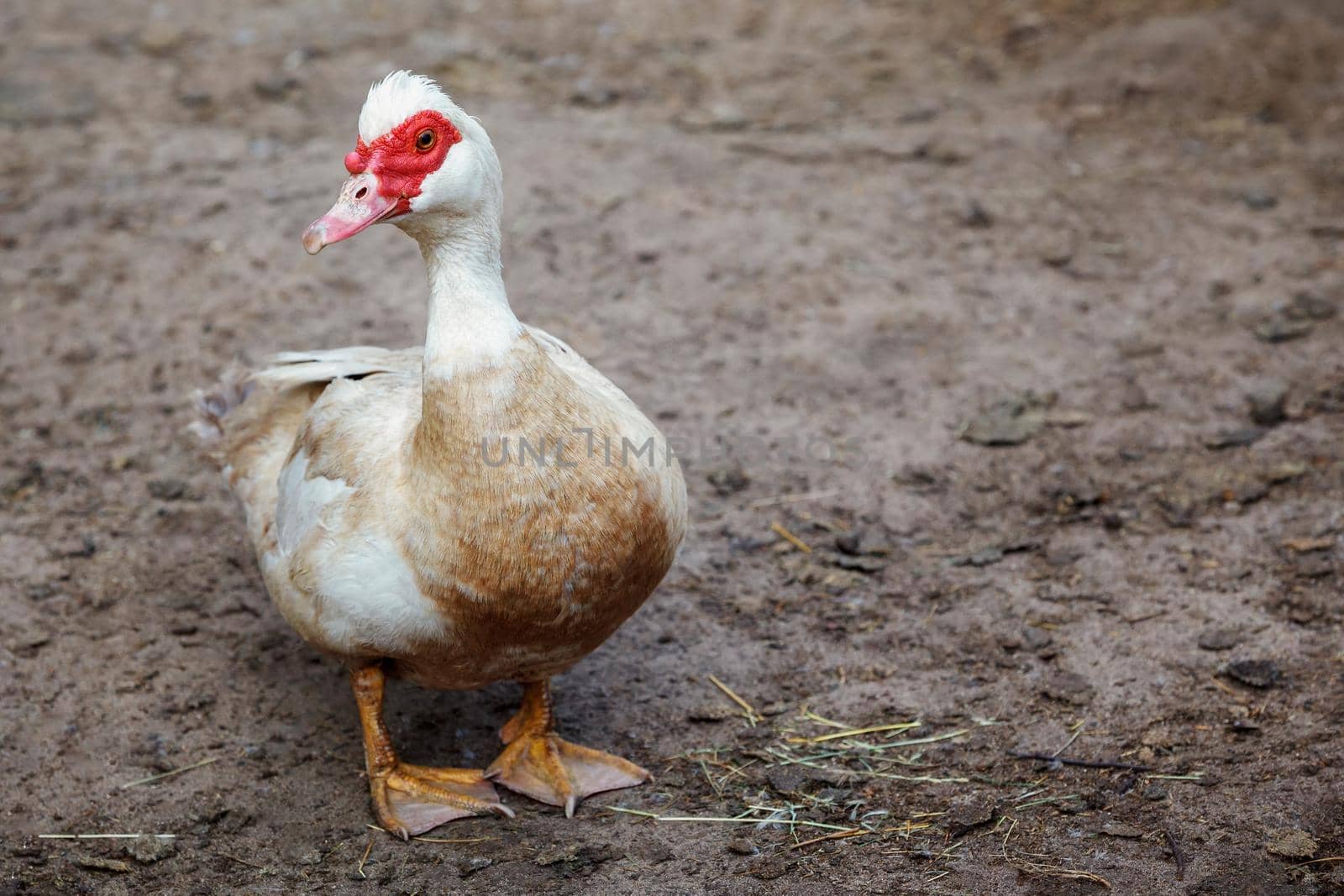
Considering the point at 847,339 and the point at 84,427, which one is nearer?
the point at 84,427

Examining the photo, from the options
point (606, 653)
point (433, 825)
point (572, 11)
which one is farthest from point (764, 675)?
point (572, 11)

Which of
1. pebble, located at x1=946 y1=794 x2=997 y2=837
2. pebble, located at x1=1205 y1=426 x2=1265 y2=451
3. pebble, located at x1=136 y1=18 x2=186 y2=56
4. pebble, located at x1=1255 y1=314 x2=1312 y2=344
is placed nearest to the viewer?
pebble, located at x1=946 y1=794 x2=997 y2=837

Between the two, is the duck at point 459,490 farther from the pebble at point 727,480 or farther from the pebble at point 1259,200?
the pebble at point 1259,200

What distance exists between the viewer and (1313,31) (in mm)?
7637

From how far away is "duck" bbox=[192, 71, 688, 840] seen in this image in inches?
120

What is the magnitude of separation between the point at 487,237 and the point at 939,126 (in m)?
4.65

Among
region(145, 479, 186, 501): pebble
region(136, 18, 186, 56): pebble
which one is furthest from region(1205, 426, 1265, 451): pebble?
region(136, 18, 186, 56): pebble

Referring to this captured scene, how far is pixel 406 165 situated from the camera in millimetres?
3018

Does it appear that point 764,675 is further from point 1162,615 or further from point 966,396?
point 966,396

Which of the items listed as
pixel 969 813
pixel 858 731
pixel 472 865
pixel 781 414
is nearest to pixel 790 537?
pixel 781 414

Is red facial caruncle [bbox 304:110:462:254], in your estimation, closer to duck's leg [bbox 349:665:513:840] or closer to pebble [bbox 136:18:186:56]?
duck's leg [bbox 349:665:513:840]

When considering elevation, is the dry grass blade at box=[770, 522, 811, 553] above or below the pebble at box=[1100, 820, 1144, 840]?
above

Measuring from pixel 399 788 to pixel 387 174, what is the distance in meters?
1.73

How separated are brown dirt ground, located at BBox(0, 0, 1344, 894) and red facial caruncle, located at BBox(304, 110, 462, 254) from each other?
1.68m
